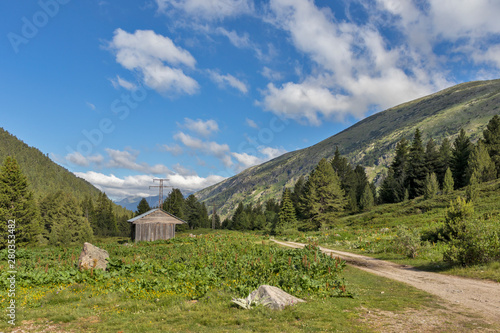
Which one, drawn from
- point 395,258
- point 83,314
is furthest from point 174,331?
point 395,258

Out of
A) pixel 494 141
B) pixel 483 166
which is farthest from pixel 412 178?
pixel 494 141

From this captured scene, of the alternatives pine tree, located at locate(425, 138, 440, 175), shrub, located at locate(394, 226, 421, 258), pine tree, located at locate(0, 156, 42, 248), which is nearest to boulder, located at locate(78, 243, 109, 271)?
shrub, located at locate(394, 226, 421, 258)

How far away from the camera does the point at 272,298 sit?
31.9ft

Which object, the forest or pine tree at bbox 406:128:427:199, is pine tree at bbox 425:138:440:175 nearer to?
the forest

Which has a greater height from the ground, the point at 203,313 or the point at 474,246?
the point at 474,246

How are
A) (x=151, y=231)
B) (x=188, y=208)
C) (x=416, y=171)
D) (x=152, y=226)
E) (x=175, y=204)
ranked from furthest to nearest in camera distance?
(x=188, y=208)
(x=175, y=204)
(x=416, y=171)
(x=152, y=226)
(x=151, y=231)

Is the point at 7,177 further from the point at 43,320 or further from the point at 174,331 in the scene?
the point at 174,331

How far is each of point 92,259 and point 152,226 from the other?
35.3 m

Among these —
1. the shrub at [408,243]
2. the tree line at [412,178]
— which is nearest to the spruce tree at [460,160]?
the tree line at [412,178]

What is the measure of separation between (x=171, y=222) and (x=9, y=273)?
128ft

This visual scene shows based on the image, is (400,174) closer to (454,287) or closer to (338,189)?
(338,189)

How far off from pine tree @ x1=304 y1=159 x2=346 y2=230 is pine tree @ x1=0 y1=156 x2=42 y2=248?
56961mm

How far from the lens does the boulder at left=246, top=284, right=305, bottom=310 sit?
952 cm

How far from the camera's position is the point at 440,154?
2874 inches
